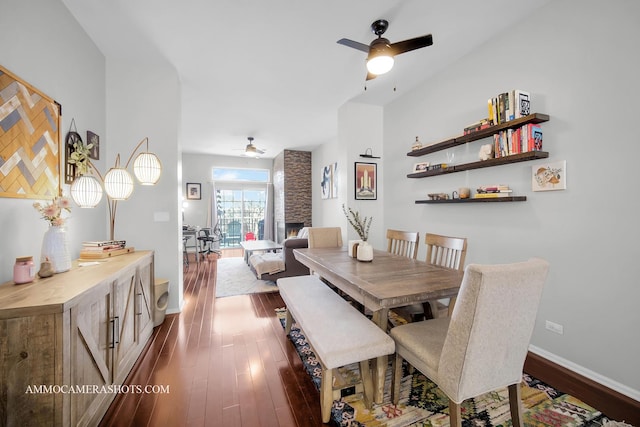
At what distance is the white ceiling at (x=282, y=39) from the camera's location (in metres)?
2.10

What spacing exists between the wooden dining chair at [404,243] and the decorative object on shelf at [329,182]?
9.41ft

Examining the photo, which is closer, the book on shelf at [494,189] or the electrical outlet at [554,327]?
the electrical outlet at [554,327]

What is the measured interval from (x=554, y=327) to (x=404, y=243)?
1359 mm

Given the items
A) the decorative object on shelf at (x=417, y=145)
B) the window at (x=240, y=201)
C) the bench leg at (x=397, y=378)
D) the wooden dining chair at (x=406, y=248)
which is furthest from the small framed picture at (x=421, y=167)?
the window at (x=240, y=201)

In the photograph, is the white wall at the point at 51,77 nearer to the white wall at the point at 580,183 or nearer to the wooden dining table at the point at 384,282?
the wooden dining table at the point at 384,282

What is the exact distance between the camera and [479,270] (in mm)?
1071

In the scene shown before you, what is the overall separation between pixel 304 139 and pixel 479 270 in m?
5.54

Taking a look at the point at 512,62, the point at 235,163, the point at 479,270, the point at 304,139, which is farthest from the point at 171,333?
the point at 235,163

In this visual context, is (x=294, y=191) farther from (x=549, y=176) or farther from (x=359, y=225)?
(x=549, y=176)

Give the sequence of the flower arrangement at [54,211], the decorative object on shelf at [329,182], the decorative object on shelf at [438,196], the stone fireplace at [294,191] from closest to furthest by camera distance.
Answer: the flower arrangement at [54,211] → the decorative object on shelf at [438,196] → the decorative object on shelf at [329,182] → the stone fireplace at [294,191]

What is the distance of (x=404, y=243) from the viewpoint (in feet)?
8.84

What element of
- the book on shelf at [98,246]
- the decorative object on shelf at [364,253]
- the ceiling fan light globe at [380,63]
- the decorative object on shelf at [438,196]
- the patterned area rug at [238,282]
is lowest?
the patterned area rug at [238,282]

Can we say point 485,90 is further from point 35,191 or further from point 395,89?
point 35,191

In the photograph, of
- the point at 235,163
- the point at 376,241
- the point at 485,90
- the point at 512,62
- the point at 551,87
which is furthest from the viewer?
the point at 235,163
